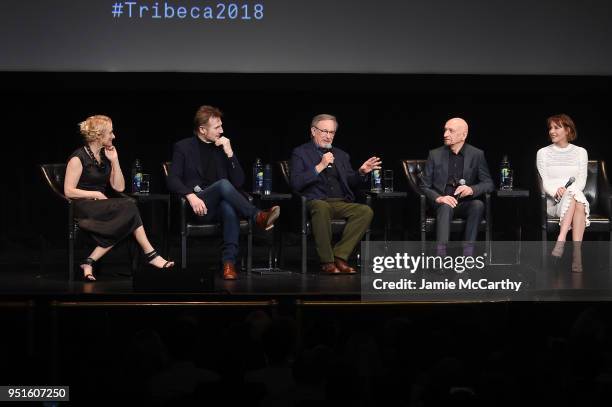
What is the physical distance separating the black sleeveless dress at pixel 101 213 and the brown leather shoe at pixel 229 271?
1.95ft

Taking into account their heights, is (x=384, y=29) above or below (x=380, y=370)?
above

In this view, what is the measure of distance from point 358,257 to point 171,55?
190cm

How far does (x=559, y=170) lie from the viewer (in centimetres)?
736

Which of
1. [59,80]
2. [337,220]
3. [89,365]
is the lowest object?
[89,365]

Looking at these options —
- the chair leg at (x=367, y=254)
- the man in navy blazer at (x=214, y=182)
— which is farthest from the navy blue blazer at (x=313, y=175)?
the man in navy blazer at (x=214, y=182)

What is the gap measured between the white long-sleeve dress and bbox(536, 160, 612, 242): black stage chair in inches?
2.2

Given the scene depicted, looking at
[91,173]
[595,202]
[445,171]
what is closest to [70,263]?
[91,173]

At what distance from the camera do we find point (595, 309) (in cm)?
413

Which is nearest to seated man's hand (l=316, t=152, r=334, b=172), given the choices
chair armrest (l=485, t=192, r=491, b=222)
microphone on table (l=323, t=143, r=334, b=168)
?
microphone on table (l=323, t=143, r=334, b=168)

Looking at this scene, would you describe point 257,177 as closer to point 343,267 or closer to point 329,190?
point 329,190

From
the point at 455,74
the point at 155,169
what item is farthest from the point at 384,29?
the point at 155,169

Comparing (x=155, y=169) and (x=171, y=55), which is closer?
(x=171, y=55)

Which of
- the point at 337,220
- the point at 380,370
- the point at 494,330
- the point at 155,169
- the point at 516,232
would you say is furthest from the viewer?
the point at 155,169

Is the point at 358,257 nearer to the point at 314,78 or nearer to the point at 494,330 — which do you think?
the point at 314,78
